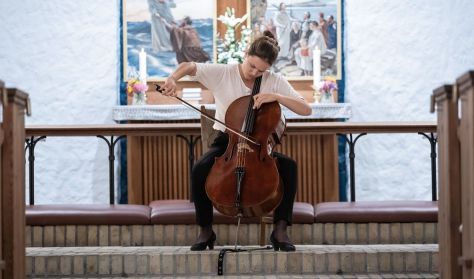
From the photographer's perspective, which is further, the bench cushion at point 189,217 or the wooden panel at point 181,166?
the wooden panel at point 181,166

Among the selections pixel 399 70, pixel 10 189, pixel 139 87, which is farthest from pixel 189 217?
pixel 399 70

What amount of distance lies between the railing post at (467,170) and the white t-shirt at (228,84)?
148cm

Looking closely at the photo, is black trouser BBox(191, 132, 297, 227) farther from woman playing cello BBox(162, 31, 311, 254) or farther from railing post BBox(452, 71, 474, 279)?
railing post BBox(452, 71, 474, 279)

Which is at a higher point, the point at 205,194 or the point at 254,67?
the point at 254,67

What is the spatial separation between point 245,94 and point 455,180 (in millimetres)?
1550

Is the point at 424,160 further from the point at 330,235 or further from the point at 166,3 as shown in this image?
the point at 330,235

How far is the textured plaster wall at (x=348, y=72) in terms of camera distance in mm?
8336

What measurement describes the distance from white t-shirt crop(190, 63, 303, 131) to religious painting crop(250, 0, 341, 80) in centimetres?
344

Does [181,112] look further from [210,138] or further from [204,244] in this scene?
[204,244]

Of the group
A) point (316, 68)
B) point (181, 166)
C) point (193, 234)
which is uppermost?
point (316, 68)

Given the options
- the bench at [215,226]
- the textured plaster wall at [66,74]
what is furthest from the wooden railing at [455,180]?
the textured plaster wall at [66,74]

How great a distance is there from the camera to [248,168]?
14.1ft

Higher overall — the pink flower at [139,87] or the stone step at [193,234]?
the pink flower at [139,87]

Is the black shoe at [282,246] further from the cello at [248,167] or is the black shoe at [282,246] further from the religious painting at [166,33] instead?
the religious painting at [166,33]
